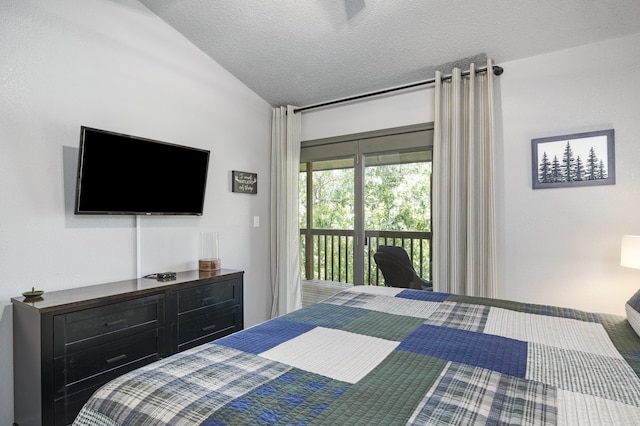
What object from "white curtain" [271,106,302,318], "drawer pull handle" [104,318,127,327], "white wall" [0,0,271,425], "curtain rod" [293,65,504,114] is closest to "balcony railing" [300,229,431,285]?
"white curtain" [271,106,302,318]

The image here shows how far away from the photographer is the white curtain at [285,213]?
3844 millimetres

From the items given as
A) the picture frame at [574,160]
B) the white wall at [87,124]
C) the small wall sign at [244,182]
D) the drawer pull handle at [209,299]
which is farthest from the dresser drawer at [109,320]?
the picture frame at [574,160]

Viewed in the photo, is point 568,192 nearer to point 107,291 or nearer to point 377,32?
point 377,32

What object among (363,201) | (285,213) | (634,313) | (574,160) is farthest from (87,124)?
(574,160)

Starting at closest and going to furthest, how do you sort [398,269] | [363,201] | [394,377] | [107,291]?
[394,377], [107,291], [398,269], [363,201]

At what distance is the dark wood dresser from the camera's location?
1840 mm

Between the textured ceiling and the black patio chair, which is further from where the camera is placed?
the black patio chair

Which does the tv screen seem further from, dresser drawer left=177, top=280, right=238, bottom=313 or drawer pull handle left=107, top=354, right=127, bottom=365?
drawer pull handle left=107, top=354, right=127, bottom=365

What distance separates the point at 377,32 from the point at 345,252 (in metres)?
2.13

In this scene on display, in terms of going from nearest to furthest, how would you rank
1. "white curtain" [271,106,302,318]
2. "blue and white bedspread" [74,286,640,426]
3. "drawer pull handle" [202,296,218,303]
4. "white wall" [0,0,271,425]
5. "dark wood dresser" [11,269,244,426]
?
"blue and white bedspread" [74,286,640,426] → "dark wood dresser" [11,269,244,426] → "white wall" [0,0,271,425] → "drawer pull handle" [202,296,218,303] → "white curtain" [271,106,302,318]

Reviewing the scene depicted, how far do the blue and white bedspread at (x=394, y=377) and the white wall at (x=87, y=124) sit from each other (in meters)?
1.66

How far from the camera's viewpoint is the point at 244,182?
12.0 ft

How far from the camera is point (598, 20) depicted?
235 centimetres

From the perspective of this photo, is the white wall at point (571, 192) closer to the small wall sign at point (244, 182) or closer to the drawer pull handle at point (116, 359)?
the small wall sign at point (244, 182)
